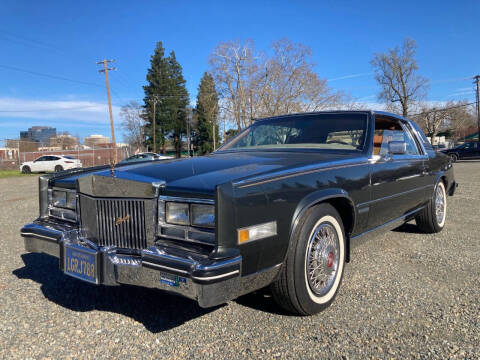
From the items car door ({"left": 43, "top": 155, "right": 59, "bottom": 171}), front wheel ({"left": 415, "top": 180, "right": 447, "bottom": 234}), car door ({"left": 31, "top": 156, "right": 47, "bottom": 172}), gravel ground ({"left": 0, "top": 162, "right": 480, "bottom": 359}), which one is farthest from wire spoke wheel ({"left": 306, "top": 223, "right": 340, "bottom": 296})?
car door ({"left": 31, "top": 156, "right": 47, "bottom": 172})

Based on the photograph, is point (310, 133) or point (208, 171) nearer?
point (208, 171)

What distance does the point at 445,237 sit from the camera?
4523mm

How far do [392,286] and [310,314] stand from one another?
36.3 inches

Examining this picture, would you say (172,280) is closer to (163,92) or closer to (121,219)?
(121,219)

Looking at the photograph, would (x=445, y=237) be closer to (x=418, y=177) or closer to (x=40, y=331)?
(x=418, y=177)

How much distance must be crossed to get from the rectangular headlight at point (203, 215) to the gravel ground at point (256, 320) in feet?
2.45

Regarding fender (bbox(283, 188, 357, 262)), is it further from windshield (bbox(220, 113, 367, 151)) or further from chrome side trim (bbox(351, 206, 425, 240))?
windshield (bbox(220, 113, 367, 151))

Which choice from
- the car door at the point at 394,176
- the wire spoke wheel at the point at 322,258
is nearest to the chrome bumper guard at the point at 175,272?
the wire spoke wheel at the point at 322,258

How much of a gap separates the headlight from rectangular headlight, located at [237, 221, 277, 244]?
155 cm

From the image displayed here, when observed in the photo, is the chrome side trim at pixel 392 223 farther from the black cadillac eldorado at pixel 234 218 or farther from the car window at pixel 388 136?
the car window at pixel 388 136

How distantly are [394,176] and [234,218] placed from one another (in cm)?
214

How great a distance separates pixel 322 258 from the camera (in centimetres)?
257

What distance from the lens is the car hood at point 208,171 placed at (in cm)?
212

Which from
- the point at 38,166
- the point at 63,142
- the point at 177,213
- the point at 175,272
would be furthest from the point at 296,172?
the point at 63,142
